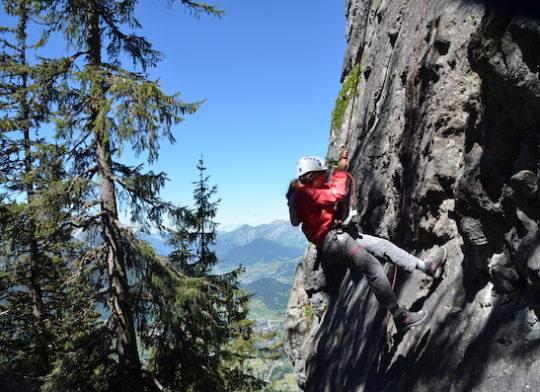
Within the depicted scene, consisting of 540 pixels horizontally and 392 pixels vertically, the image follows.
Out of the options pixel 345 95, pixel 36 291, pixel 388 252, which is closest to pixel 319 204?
pixel 388 252

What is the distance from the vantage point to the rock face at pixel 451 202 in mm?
3219

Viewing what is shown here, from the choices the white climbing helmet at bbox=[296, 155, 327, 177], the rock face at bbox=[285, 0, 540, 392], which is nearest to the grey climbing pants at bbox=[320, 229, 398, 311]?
the rock face at bbox=[285, 0, 540, 392]

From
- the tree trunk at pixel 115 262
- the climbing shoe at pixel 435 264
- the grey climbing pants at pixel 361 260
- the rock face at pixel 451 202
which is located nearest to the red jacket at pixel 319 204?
the grey climbing pants at pixel 361 260

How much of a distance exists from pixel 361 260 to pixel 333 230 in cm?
58

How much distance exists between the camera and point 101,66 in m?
9.90

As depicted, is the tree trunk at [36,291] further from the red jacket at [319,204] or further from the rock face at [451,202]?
the red jacket at [319,204]

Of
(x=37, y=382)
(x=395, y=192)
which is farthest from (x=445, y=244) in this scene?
(x=37, y=382)

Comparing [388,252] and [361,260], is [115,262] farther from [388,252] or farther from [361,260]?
[388,252]

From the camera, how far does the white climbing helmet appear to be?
518cm

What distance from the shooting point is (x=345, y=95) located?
12.8 m

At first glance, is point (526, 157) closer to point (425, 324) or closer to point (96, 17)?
point (425, 324)

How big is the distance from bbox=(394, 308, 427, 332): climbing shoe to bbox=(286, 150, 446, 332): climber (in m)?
0.24

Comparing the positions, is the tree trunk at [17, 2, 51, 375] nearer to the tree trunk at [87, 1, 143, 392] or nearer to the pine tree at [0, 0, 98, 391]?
the pine tree at [0, 0, 98, 391]

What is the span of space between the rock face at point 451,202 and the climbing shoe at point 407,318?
0.43ft
